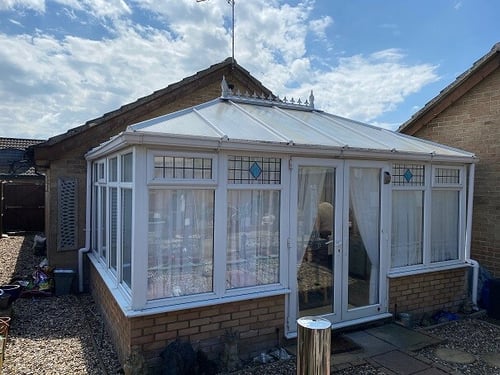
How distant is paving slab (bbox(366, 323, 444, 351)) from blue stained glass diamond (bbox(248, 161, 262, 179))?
3.25 metres

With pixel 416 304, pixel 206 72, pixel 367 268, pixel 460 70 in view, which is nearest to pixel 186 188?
pixel 367 268

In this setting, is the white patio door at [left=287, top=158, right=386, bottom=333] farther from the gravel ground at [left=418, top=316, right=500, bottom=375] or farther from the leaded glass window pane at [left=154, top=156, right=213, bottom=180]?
the leaded glass window pane at [left=154, top=156, right=213, bottom=180]

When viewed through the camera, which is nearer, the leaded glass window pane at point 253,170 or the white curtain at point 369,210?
the leaded glass window pane at point 253,170

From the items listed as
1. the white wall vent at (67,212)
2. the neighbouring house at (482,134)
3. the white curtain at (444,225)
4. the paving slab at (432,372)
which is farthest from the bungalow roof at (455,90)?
the white wall vent at (67,212)

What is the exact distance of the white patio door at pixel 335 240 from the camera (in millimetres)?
5711

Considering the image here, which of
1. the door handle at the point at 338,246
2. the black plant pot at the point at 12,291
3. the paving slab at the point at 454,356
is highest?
the door handle at the point at 338,246

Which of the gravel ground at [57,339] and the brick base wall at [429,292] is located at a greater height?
the brick base wall at [429,292]

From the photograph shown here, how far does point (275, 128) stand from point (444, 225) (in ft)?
13.5

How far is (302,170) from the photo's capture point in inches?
225

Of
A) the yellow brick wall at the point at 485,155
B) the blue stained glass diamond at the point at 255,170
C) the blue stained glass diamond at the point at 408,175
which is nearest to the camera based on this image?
the blue stained glass diamond at the point at 255,170

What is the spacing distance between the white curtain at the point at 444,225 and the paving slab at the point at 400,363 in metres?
2.59

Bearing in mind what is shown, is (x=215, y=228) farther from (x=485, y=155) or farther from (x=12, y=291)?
(x=485, y=155)

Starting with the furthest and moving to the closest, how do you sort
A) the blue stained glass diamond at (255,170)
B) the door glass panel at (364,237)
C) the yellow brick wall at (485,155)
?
the yellow brick wall at (485,155) → the door glass panel at (364,237) → the blue stained glass diamond at (255,170)

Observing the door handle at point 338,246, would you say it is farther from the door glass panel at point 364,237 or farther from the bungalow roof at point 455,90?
the bungalow roof at point 455,90
